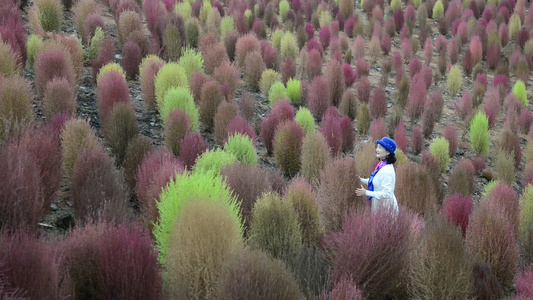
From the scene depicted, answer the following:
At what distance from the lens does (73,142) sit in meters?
3.42

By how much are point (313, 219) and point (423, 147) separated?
11.7 feet

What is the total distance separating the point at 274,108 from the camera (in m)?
5.37

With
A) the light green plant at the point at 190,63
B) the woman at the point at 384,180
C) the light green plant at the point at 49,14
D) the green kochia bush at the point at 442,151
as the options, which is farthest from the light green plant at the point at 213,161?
the light green plant at the point at 49,14

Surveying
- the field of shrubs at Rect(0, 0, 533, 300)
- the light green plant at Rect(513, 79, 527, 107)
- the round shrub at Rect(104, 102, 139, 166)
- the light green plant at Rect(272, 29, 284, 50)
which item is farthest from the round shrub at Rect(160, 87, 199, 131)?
the light green plant at Rect(513, 79, 527, 107)

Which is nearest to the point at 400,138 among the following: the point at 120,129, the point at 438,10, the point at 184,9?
the point at 120,129

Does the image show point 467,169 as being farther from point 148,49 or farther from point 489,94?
point 148,49

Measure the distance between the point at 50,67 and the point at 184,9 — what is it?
3.97 meters

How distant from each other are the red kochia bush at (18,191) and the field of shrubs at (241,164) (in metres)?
0.01

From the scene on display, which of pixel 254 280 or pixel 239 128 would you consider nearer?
pixel 254 280

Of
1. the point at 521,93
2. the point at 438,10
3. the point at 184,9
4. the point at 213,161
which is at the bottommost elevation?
the point at 213,161

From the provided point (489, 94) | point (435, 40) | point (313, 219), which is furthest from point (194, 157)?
point (435, 40)

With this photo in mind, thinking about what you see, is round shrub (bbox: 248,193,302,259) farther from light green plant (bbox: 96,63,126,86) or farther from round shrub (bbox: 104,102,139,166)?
light green plant (bbox: 96,63,126,86)

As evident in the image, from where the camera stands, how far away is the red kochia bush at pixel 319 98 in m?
6.06

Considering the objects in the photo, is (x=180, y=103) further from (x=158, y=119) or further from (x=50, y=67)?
(x=50, y=67)
